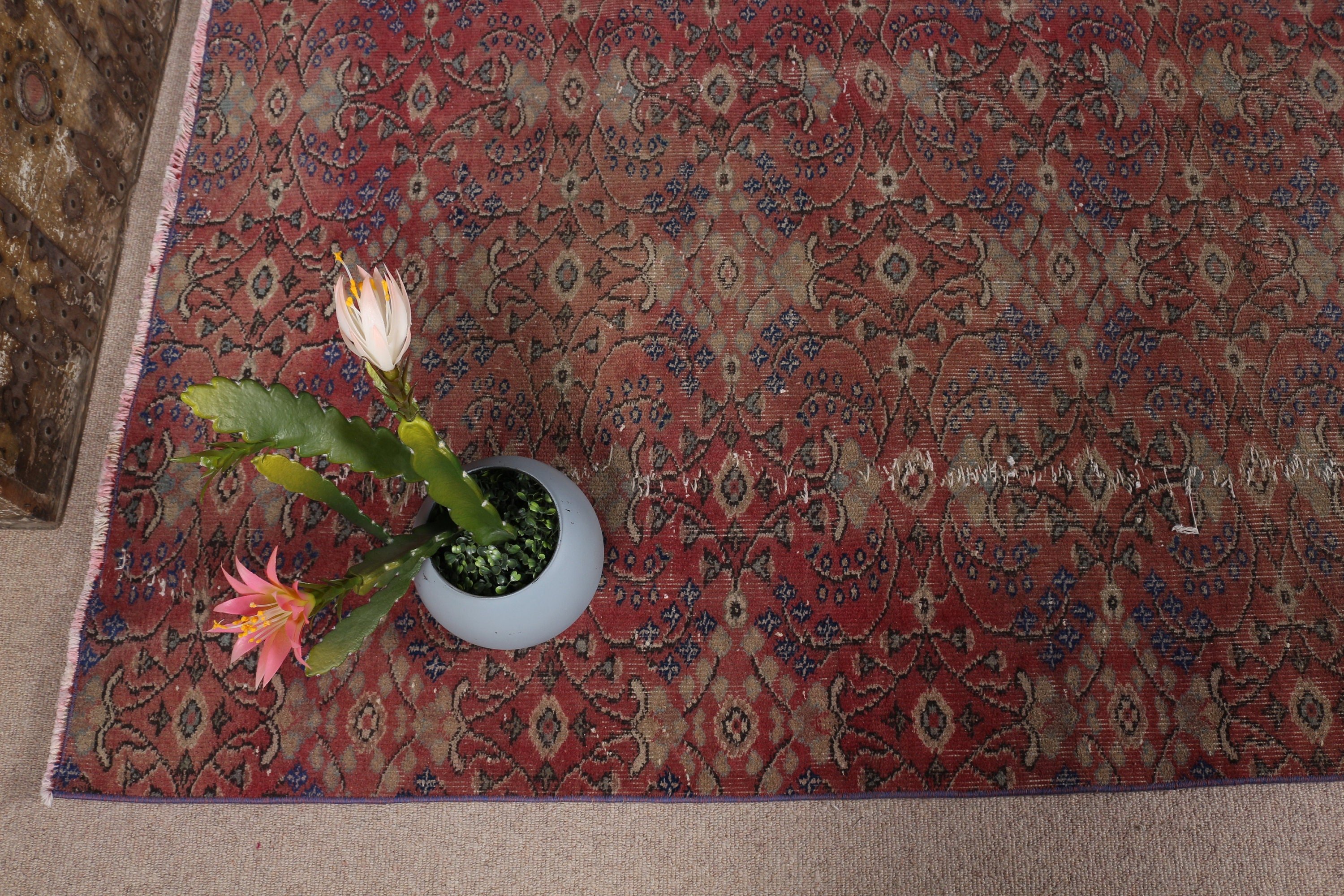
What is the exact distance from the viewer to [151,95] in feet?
5.05

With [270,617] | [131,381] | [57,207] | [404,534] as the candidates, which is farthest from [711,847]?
[57,207]

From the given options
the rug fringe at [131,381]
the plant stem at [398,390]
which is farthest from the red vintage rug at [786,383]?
the plant stem at [398,390]

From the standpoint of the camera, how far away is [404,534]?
87cm

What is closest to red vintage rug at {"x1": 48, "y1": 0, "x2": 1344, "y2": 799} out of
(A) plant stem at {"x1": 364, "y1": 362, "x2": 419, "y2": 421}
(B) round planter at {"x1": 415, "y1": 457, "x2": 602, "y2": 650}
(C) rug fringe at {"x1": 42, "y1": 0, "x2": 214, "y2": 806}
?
(C) rug fringe at {"x1": 42, "y1": 0, "x2": 214, "y2": 806}

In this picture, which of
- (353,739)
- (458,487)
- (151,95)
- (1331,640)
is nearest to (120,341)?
(151,95)

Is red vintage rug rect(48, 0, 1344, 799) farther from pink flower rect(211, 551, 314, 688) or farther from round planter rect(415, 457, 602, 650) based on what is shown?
pink flower rect(211, 551, 314, 688)

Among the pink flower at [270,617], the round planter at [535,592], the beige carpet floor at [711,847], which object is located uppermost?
the pink flower at [270,617]

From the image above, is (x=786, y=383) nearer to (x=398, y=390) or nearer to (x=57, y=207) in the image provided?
(x=398, y=390)

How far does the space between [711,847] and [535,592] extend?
47 cm

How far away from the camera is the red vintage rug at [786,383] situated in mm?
1202

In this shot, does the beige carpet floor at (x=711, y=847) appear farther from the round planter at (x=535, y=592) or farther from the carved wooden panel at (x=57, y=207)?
the carved wooden panel at (x=57, y=207)

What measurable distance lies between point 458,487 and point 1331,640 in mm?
1211

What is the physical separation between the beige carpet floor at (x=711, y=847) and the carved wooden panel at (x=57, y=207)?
0.51m

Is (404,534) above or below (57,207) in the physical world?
below
